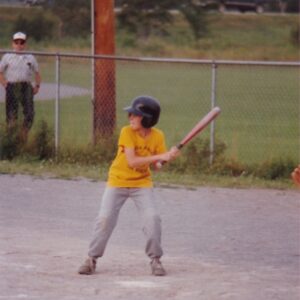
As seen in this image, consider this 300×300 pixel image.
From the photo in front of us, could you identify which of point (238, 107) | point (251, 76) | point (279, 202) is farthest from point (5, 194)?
point (251, 76)

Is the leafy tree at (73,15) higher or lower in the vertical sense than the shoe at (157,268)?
higher

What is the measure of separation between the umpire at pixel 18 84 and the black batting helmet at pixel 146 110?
8679mm

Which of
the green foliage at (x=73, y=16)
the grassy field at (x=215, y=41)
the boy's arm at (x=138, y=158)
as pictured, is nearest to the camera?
the boy's arm at (x=138, y=158)

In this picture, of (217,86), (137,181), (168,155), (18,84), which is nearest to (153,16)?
(217,86)

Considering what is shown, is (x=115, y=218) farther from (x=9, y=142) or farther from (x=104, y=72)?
(x=104, y=72)

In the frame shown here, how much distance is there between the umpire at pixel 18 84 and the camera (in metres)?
20.6

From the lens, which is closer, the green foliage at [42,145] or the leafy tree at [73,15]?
the green foliage at [42,145]

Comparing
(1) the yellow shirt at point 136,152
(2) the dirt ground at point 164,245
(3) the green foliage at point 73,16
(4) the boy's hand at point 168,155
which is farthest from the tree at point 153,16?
(4) the boy's hand at point 168,155

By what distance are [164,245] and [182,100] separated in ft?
79.7

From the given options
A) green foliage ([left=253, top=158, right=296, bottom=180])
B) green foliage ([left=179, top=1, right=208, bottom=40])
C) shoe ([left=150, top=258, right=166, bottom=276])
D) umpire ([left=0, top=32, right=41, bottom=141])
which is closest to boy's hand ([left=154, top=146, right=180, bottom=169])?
shoe ([left=150, top=258, right=166, bottom=276])

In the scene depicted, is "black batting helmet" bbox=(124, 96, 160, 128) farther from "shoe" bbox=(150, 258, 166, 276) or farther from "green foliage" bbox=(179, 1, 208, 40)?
"green foliage" bbox=(179, 1, 208, 40)

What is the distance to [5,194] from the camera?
1698 centimetres

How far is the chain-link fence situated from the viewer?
20953mm

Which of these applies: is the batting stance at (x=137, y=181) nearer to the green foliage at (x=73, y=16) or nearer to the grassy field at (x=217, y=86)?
the grassy field at (x=217, y=86)
